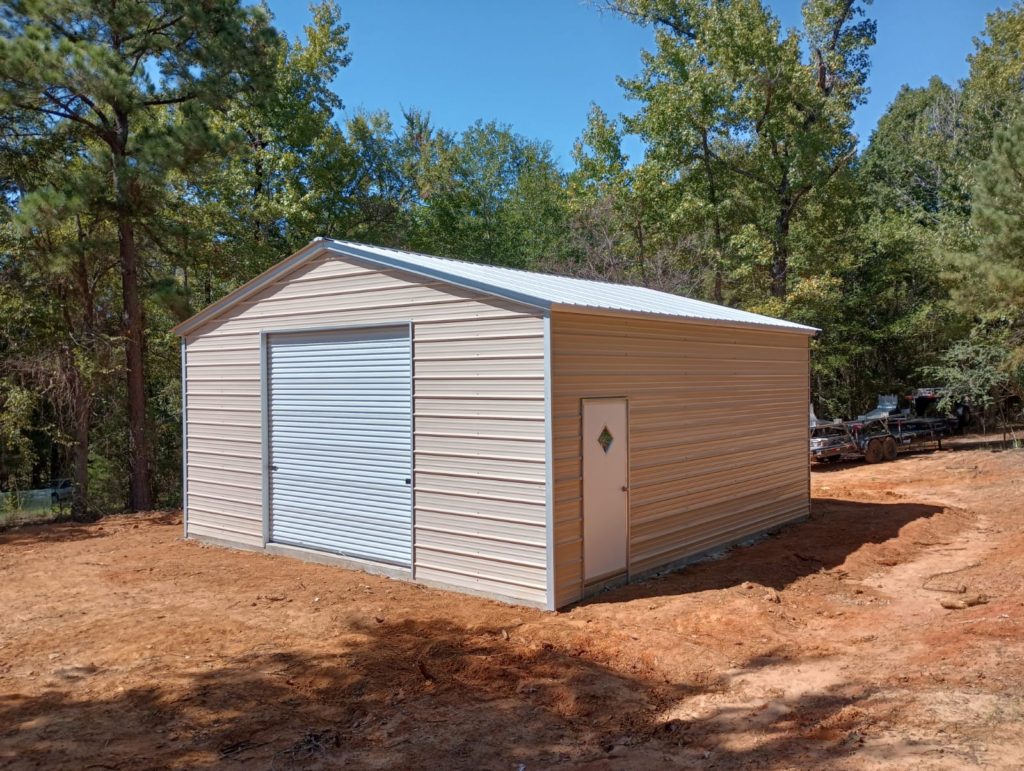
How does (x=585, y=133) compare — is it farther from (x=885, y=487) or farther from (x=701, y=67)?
(x=885, y=487)

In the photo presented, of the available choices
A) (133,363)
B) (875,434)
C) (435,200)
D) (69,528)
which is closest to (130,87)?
(133,363)

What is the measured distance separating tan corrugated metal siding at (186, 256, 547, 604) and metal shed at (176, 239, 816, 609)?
0.02 metres

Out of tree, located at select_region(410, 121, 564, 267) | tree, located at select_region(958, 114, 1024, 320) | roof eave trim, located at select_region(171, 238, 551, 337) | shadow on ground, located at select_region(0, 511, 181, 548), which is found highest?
tree, located at select_region(410, 121, 564, 267)

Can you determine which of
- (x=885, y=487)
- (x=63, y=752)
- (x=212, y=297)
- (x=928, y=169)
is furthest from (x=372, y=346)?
(x=928, y=169)

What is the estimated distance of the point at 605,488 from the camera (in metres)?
7.50

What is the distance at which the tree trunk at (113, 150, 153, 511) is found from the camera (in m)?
13.3

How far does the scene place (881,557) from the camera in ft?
30.0

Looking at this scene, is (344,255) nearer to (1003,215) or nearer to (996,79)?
(1003,215)

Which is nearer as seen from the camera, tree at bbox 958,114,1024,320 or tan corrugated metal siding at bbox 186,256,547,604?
tan corrugated metal siding at bbox 186,256,547,604

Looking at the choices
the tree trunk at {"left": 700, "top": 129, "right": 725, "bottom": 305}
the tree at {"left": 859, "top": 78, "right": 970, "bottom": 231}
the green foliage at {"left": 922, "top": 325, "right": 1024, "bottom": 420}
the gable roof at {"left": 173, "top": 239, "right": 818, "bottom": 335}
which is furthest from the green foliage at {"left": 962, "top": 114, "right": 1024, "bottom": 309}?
the tree at {"left": 859, "top": 78, "right": 970, "bottom": 231}

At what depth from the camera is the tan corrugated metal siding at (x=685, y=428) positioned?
23.1 feet

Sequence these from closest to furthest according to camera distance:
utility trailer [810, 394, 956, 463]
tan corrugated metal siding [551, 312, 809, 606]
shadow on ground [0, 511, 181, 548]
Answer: tan corrugated metal siding [551, 312, 809, 606], shadow on ground [0, 511, 181, 548], utility trailer [810, 394, 956, 463]

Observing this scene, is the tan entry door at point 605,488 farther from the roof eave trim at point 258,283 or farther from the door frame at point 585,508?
the roof eave trim at point 258,283

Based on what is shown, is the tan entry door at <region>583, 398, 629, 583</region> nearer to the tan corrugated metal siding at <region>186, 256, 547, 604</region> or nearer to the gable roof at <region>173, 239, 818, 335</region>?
the tan corrugated metal siding at <region>186, 256, 547, 604</region>
